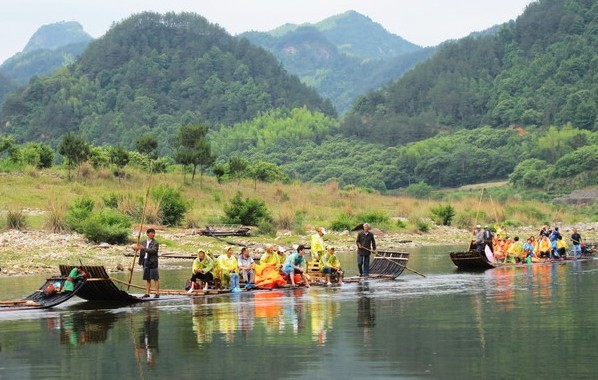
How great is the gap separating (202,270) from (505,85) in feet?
443

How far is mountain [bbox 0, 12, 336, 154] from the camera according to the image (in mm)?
153125

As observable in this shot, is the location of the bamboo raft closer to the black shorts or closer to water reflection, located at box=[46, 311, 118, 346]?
the black shorts

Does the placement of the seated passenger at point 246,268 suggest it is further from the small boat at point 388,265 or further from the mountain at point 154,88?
the mountain at point 154,88

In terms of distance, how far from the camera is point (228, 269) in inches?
1118

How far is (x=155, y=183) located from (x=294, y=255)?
3229cm

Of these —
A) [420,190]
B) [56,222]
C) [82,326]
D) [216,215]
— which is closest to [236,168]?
[216,215]

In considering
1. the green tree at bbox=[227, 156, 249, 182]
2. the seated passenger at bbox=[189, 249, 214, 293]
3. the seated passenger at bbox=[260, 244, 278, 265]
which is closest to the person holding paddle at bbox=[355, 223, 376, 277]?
the seated passenger at bbox=[260, 244, 278, 265]

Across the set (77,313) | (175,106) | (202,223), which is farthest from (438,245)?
(175,106)

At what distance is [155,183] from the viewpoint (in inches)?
2406

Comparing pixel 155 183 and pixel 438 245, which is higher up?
pixel 155 183

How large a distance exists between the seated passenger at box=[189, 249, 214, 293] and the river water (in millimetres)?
981

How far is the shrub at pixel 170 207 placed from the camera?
1946 inches

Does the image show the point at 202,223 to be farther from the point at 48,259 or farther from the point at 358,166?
the point at 358,166

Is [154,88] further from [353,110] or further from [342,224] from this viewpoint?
[342,224]
